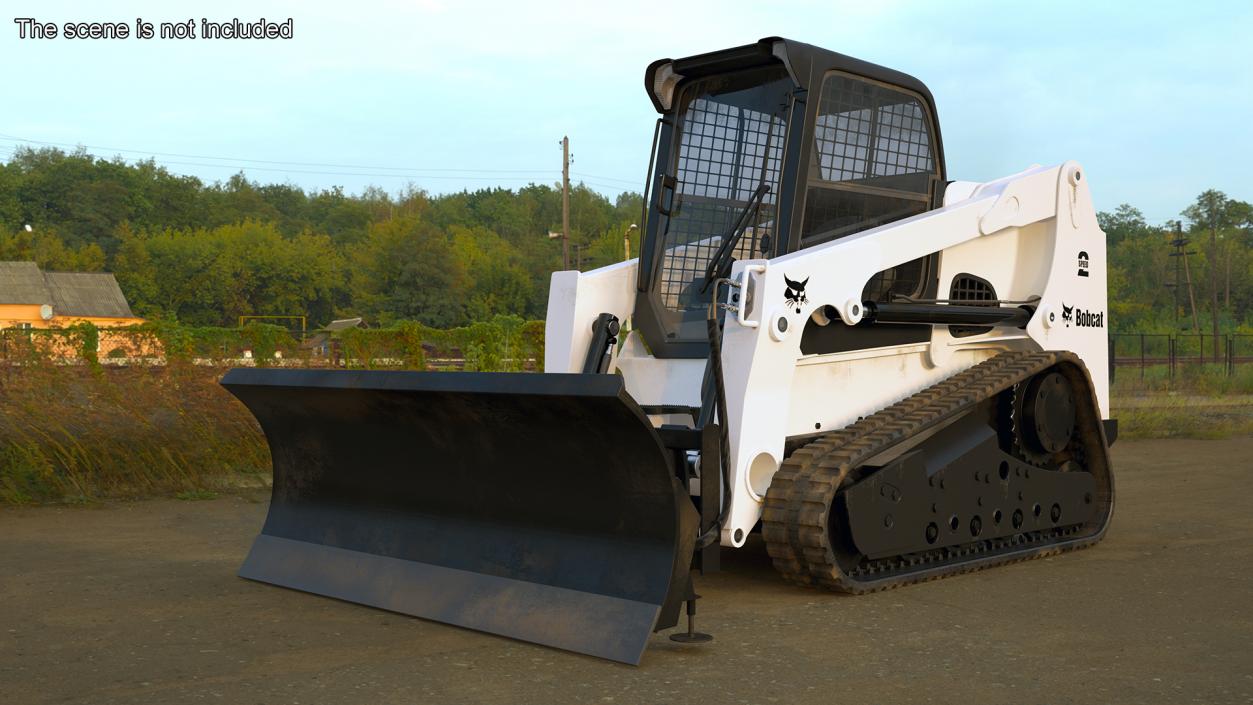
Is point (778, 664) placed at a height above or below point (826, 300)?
below

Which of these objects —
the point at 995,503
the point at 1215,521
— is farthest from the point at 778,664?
the point at 1215,521

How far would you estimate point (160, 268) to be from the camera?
269ft

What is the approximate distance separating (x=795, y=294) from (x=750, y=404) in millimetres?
610

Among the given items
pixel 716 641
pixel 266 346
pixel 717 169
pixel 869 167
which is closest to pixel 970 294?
pixel 869 167

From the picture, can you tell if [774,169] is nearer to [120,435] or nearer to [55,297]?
[120,435]

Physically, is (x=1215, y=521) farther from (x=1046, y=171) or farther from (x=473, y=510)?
(x=473, y=510)

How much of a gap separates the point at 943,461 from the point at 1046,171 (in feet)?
7.35

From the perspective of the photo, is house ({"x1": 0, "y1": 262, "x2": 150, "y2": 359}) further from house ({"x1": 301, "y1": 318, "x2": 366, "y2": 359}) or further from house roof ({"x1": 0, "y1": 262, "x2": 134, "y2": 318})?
house ({"x1": 301, "y1": 318, "x2": 366, "y2": 359})

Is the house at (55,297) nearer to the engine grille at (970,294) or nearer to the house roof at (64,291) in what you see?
the house roof at (64,291)

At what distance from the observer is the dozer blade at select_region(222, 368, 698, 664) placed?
16.3 feet

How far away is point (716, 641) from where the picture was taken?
16.7 ft

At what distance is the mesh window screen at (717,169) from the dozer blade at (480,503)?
6.10 ft

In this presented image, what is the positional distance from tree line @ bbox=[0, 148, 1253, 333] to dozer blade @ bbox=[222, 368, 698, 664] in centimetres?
5664

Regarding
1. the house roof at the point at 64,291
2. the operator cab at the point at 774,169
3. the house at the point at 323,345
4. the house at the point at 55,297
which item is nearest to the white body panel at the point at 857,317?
the operator cab at the point at 774,169
